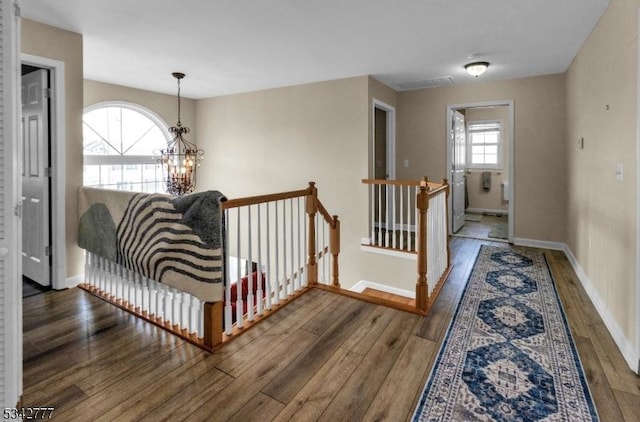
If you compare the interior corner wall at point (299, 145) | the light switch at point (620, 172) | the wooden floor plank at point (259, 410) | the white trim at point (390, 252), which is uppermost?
the interior corner wall at point (299, 145)

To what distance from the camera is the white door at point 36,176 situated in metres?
3.24

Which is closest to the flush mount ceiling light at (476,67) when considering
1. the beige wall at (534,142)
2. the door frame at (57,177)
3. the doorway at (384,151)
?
the beige wall at (534,142)

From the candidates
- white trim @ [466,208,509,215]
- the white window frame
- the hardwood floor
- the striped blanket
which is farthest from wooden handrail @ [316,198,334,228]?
the white window frame

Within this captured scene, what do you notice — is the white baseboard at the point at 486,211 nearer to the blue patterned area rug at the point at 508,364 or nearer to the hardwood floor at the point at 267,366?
the blue patterned area rug at the point at 508,364

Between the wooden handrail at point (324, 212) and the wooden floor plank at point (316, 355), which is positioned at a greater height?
the wooden handrail at point (324, 212)

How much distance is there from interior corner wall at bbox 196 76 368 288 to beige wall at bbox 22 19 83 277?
2.81 metres

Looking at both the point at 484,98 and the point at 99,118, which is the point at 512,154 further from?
the point at 99,118

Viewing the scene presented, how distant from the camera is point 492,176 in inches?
313

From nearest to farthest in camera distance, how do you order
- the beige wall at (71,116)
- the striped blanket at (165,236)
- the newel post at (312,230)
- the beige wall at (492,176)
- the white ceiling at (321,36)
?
the striped blanket at (165,236), the white ceiling at (321,36), the beige wall at (71,116), the newel post at (312,230), the beige wall at (492,176)

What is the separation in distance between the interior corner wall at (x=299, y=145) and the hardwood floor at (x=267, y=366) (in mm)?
2296

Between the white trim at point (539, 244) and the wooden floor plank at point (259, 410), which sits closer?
the wooden floor plank at point (259, 410)

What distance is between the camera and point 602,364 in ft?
6.94

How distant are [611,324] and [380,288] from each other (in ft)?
8.37

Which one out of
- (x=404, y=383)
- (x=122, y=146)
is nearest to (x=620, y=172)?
(x=404, y=383)
